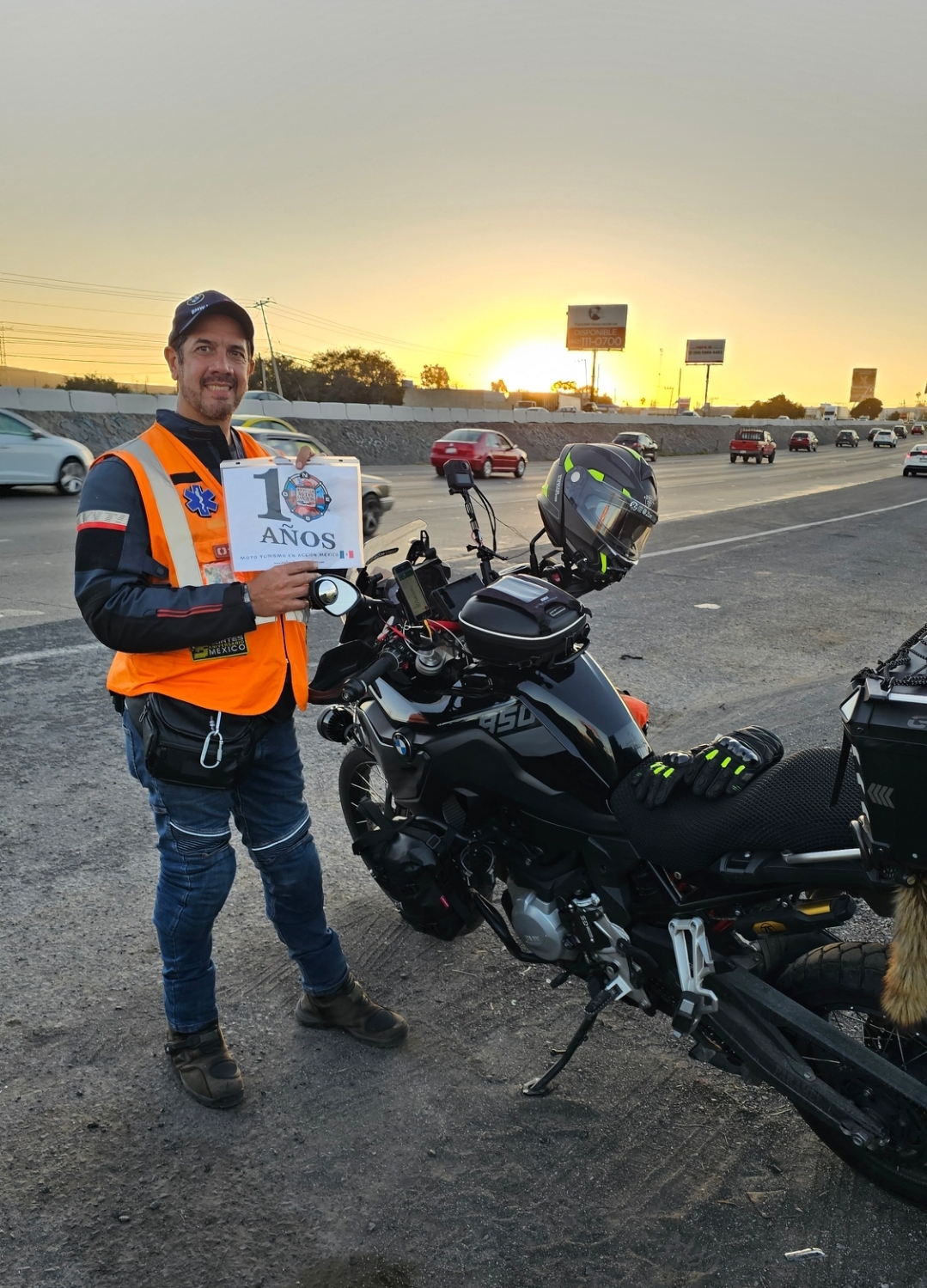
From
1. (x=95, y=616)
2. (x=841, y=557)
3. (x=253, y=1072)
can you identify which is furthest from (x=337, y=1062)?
(x=841, y=557)

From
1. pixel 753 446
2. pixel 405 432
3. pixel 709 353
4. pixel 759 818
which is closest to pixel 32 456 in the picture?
pixel 759 818

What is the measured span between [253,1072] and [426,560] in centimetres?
160

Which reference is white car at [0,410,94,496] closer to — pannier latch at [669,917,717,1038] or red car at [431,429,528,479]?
red car at [431,429,528,479]

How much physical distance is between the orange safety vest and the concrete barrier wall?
40.1 ft

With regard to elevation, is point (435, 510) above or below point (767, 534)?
above

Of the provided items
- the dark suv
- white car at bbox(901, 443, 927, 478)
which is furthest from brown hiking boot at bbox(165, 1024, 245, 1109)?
white car at bbox(901, 443, 927, 478)

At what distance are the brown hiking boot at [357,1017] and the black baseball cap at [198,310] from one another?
6.44ft

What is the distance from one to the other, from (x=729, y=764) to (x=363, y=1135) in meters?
1.38

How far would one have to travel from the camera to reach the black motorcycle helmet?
266 centimetres

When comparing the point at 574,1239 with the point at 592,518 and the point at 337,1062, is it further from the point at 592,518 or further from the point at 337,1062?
the point at 592,518

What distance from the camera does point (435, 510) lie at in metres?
15.8

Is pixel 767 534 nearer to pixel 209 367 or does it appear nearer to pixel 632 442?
pixel 632 442

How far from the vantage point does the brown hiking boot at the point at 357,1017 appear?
9.27ft

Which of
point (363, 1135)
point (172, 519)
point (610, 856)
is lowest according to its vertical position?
point (363, 1135)
